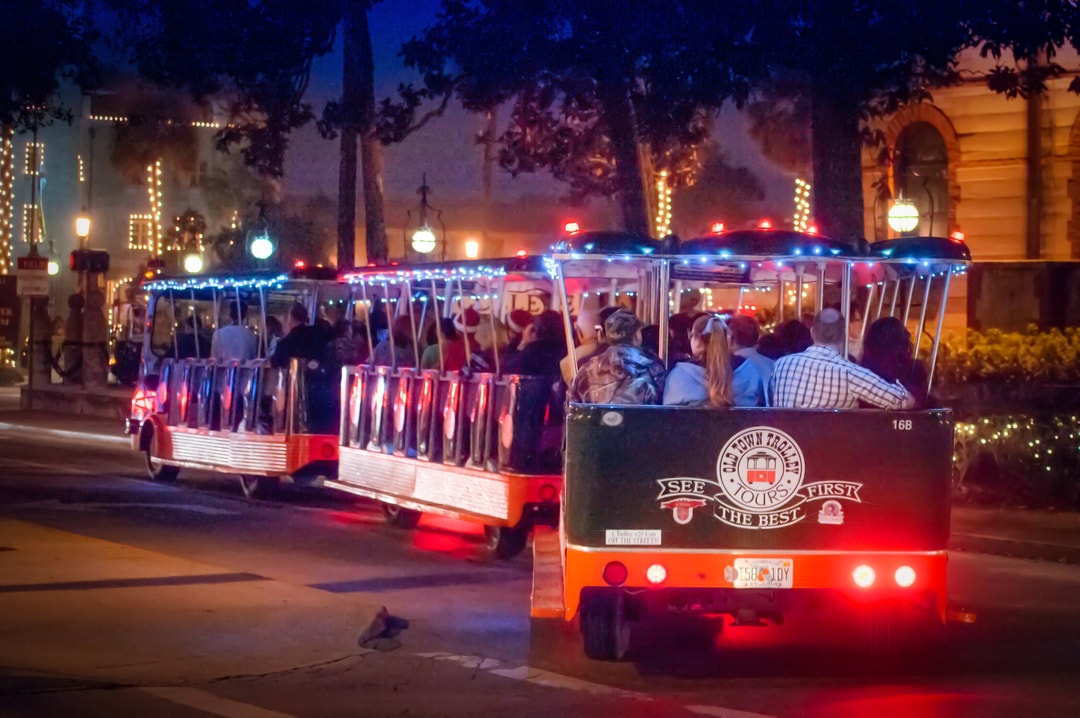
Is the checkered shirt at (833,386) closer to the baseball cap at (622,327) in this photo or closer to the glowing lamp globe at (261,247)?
the baseball cap at (622,327)

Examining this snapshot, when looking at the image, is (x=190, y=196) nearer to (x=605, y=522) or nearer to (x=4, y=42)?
(x=4, y=42)

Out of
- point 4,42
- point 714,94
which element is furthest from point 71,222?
point 714,94

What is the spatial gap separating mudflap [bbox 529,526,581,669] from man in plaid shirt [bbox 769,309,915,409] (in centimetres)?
173

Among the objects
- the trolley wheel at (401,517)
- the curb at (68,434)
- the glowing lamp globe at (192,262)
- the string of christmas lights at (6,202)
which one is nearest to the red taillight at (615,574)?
the trolley wheel at (401,517)

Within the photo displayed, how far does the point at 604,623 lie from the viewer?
28.4ft

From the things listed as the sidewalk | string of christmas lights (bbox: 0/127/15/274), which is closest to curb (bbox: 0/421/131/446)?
the sidewalk

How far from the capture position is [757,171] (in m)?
52.9

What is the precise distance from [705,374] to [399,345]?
6.53 m

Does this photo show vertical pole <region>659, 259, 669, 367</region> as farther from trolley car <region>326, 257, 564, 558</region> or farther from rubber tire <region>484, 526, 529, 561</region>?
rubber tire <region>484, 526, 529, 561</region>

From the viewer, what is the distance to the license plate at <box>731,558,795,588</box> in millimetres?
8383

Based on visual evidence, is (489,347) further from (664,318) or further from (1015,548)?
(1015,548)

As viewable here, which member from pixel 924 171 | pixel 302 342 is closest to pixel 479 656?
pixel 302 342

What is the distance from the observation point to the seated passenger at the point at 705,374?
8539mm

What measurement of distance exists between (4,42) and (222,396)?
30.6ft
